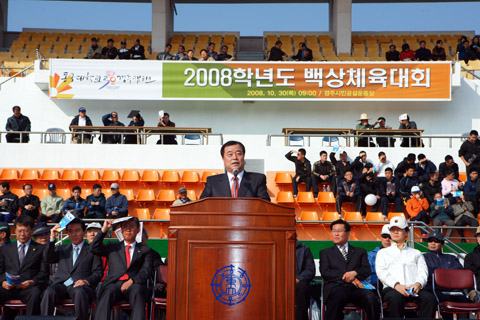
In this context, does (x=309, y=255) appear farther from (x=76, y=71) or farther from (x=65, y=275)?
(x=76, y=71)

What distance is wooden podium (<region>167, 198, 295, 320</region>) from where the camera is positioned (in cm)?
377

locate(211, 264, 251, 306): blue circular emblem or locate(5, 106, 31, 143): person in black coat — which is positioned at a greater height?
locate(5, 106, 31, 143): person in black coat

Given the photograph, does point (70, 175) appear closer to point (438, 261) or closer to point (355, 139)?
point (355, 139)

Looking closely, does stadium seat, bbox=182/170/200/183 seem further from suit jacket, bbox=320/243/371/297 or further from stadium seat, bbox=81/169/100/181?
suit jacket, bbox=320/243/371/297

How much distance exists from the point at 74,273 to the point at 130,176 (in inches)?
265

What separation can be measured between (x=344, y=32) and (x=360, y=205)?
26.9 ft

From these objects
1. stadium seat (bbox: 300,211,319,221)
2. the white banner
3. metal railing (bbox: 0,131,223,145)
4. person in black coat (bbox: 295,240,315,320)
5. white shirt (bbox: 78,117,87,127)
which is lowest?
person in black coat (bbox: 295,240,315,320)

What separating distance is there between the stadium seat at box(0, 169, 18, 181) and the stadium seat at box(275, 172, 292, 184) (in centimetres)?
539

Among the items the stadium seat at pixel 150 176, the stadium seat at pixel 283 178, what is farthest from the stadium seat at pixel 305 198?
the stadium seat at pixel 150 176

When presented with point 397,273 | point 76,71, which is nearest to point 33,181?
point 76,71

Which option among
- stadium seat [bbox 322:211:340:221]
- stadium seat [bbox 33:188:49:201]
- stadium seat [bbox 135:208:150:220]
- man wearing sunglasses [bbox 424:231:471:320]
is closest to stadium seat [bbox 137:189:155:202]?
stadium seat [bbox 135:208:150:220]

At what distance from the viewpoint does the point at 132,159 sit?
13312 millimetres

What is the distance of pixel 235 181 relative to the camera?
447 cm

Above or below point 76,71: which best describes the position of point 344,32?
above
